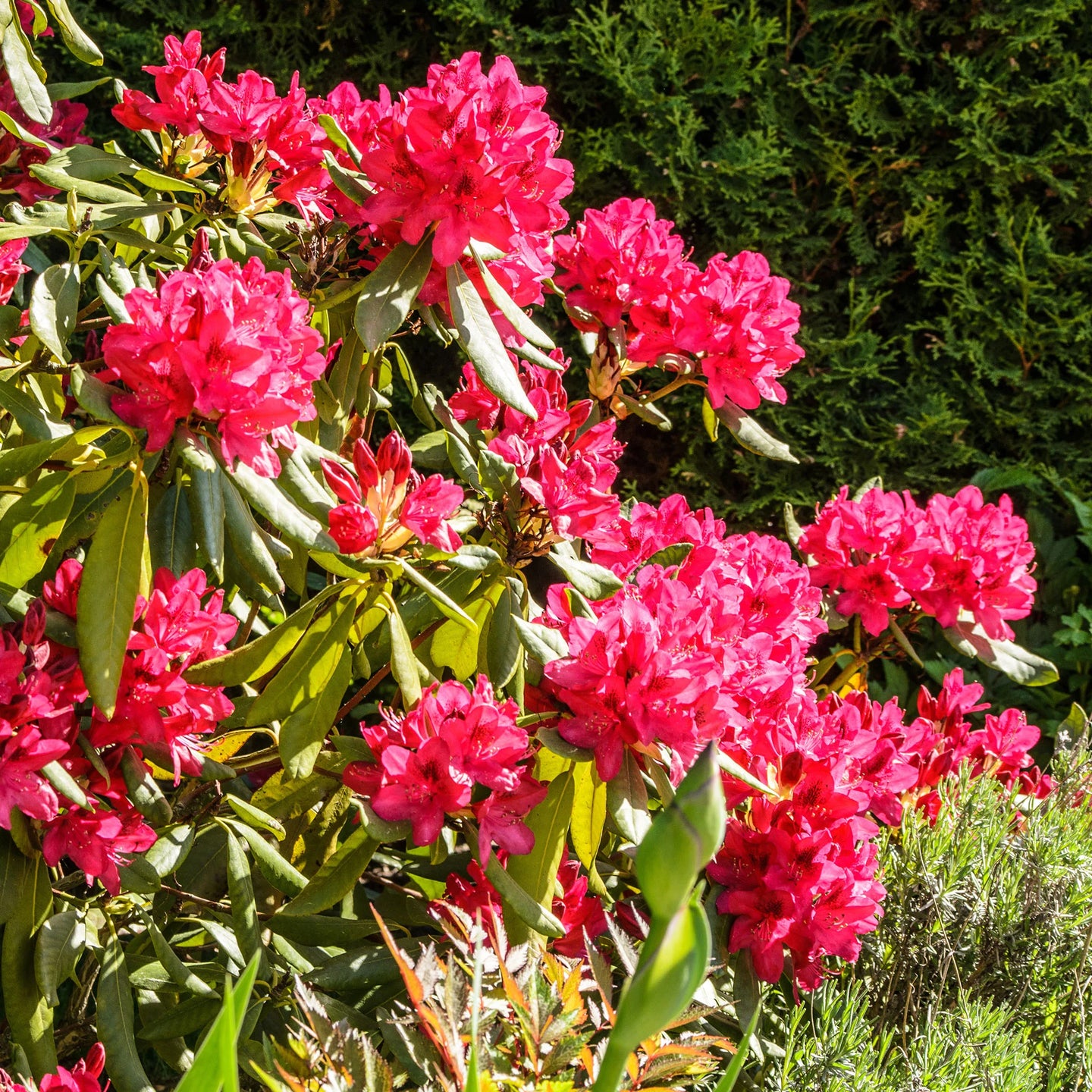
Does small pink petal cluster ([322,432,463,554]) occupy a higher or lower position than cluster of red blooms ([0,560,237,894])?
higher

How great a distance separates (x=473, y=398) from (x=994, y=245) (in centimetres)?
215

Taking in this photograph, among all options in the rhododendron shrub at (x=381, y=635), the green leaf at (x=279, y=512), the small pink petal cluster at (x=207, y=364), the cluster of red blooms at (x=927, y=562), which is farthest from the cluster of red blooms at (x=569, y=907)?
the cluster of red blooms at (x=927, y=562)

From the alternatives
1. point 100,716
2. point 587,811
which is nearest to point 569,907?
point 587,811

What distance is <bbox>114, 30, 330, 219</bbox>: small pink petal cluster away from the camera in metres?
1.51

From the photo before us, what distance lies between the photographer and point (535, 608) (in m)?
1.62

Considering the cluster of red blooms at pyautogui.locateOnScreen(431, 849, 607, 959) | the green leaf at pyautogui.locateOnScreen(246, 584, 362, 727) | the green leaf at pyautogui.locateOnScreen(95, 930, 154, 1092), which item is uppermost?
the green leaf at pyautogui.locateOnScreen(246, 584, 362, 727)

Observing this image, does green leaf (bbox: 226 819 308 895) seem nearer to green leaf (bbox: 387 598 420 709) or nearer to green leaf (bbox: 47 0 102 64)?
green leaf (bbox: 387 598 420 709)

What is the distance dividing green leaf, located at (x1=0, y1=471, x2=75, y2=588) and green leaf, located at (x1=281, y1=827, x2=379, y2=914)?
1.72 feet

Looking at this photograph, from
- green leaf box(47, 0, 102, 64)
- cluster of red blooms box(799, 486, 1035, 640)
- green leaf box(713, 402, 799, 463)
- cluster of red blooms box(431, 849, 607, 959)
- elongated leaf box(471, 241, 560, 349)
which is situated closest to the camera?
elongated leaf box(471, 241, 560, 349)

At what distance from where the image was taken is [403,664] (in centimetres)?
137

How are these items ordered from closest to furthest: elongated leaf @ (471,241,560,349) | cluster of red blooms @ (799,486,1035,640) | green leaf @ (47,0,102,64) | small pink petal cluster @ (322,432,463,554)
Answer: small pink petal cluster @ (322,432,463,554), elongated leaf @ (471,241,560,349), green leaf @ (47,0,102,64), cluster of red blooms @ (799,486,1035,640)

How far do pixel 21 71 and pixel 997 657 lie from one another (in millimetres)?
1891

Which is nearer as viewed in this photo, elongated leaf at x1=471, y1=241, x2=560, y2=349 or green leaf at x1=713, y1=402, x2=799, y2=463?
elongated leaf at x1=471, y1=241, x2=560, y2=349

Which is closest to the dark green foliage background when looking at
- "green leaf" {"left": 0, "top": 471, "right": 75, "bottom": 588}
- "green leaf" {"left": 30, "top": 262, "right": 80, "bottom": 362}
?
"green leaf" {"left": 30, "top": 262, "right": 80, "bottom": 362}
